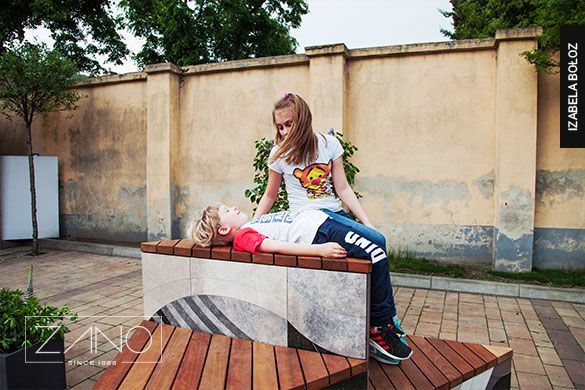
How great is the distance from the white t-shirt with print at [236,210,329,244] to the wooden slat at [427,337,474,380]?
42.0 inches

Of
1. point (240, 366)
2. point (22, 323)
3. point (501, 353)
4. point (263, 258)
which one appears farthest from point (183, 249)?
point (501, 353)

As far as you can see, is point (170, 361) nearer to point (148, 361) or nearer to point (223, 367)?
point (148, 361)

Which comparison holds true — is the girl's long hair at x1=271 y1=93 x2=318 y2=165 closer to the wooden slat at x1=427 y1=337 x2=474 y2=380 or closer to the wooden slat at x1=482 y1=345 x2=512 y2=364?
the wooden slat at x1=427 y1=337 x2=474 y2=380

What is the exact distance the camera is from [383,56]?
21.8 ft

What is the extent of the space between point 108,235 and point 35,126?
3.16 metres

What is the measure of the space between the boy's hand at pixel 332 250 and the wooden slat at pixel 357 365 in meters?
0.47

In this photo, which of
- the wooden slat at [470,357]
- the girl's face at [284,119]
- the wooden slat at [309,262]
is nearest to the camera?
the wooden slat at [309,262]

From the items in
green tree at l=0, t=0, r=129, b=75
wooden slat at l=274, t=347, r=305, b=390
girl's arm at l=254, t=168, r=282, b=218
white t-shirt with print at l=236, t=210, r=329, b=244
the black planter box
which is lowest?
the black planter box

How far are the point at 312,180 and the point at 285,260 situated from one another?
24.1 inches

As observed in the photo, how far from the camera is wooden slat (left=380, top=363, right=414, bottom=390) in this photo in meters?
2.02

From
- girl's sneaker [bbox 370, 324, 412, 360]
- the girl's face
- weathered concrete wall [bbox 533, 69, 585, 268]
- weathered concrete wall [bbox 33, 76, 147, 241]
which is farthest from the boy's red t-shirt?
weathered concrete wall [bbox 33, 76, 147, 241]

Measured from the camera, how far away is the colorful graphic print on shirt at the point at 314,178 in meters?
2.48

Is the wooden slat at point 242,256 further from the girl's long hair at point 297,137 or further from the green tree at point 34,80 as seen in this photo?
the green tree at point 34,80

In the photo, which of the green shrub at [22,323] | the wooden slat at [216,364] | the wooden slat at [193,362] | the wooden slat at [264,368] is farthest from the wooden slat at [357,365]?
→ the green shrub at [22,323]
